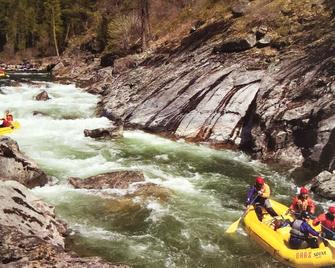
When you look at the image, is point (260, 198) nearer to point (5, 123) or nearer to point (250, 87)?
point (250, 87)

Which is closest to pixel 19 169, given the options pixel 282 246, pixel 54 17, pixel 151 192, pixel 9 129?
pixel 151 192

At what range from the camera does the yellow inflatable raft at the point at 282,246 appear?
10.2m

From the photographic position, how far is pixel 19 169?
45.6ft

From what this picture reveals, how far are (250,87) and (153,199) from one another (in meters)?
9.41

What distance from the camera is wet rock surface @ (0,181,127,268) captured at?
308 inches

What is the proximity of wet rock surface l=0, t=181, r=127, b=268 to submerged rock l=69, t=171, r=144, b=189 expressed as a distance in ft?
9.49

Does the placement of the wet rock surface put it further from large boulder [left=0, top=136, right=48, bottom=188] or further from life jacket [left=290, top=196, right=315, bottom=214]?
life jacket [left=290, top=196, right=315, bottom=214]

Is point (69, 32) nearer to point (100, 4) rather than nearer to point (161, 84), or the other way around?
point (100, 4)

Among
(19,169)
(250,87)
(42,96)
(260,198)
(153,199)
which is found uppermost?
(250,87)

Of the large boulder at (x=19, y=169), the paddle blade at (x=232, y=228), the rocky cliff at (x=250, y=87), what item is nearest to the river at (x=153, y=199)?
the paddle blade at (x=232, y=228)

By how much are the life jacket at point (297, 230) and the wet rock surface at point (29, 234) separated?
462 cm

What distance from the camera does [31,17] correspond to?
66312 mm

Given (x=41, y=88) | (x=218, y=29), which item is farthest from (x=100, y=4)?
(x=218, y=29)

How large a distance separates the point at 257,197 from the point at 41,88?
2435 centimetres
